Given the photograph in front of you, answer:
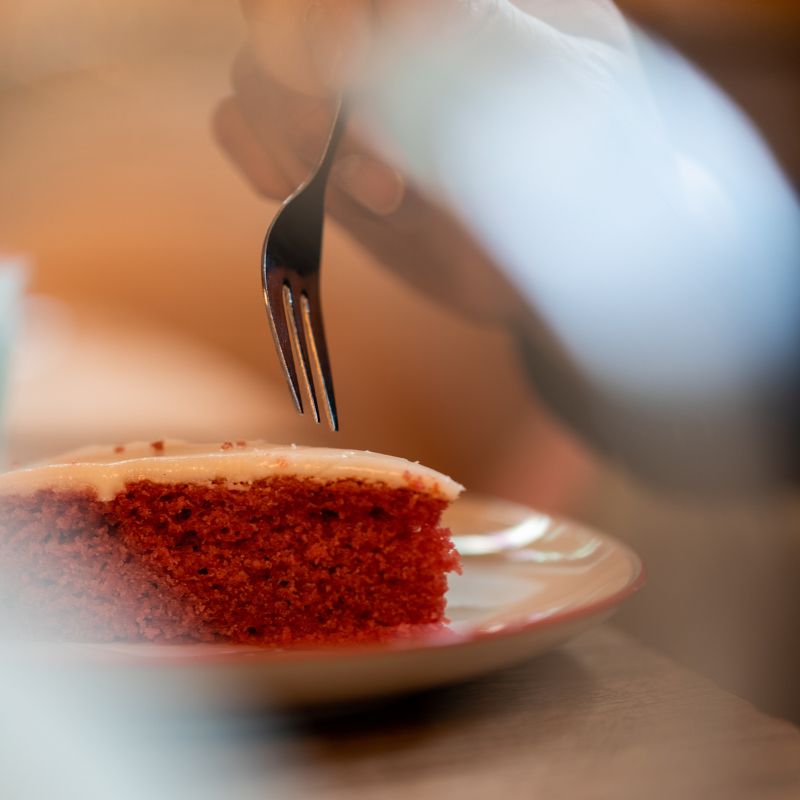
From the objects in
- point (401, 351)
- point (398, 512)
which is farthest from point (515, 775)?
point (401, 351)

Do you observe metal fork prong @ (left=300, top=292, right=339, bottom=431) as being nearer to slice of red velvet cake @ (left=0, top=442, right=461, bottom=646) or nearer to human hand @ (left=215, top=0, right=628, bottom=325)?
slice of red velvet cake @ (left=0, top=442, right=461, bottom=646)

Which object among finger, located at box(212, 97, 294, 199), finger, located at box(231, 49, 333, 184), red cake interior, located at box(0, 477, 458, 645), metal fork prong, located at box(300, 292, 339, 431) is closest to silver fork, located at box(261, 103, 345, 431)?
metal fork prong, located at box(300, 292, 339, 431)

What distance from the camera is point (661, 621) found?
96cm

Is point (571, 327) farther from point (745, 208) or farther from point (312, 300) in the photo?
point (312, 300)

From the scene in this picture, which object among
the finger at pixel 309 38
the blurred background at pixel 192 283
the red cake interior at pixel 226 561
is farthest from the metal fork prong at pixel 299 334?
the blurred background at pixel 192 283

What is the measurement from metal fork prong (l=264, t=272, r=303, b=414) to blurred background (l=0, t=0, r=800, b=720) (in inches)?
27.7

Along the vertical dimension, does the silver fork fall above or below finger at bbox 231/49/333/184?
below

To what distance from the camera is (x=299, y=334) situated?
79 centimetres

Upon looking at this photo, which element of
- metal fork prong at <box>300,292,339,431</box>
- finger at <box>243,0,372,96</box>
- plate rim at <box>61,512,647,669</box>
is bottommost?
plate rim at <box>61,512,647,669</box>

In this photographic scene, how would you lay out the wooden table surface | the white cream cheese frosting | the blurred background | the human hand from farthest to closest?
the blurred background, the human hand, the white cream cheese frosting, the wooden table surface

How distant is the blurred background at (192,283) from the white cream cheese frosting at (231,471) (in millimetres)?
773

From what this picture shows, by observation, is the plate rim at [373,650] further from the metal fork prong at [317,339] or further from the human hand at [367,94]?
the human hand at [367,94]

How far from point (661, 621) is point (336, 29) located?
2.84ft

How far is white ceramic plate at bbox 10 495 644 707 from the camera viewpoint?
47cm
